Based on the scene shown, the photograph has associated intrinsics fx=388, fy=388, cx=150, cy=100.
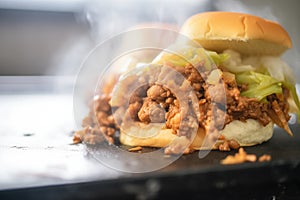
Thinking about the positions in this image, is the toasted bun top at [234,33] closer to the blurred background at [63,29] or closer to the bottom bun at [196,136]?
the bottom bun at [196,136]

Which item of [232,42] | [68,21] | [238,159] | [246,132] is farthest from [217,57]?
[68,21]

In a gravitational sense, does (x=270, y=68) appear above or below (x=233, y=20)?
below

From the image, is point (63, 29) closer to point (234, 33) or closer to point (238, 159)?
point (234, 33)

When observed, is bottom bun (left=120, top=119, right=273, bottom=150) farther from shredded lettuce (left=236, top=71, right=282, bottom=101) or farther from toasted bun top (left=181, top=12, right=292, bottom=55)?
toasted bun top (left=181, top=12, right=292, bottom=55)

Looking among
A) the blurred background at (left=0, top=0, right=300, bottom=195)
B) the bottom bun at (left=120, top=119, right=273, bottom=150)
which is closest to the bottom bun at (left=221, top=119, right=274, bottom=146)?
the bottom bun at (left=120, top=119, right=273, bottom=150)

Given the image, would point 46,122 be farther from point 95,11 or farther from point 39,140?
point 95,11

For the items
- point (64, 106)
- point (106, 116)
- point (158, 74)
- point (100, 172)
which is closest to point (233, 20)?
point (158, 74)
